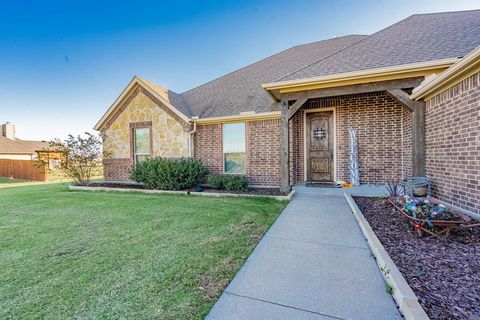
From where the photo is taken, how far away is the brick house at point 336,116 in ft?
14.7

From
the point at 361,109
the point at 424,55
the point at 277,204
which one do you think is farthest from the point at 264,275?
the point at 361,109

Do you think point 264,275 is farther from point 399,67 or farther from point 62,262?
point 399,67

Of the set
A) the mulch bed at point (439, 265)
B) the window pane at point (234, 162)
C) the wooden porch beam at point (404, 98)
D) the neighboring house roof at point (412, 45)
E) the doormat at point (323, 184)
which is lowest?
the mulch bed at point (439, 265)

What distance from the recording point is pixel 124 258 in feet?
10.2

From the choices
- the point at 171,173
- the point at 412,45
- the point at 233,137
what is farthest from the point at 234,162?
the point at 412,45

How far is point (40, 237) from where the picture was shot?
13.2 feet

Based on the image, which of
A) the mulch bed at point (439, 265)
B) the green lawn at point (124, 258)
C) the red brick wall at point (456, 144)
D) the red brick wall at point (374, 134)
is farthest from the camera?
the red brick wall at point (374, 134)

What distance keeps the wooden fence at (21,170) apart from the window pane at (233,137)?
54.8ft

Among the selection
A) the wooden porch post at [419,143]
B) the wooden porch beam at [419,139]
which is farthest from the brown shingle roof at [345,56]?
the wooden porch post at [419,143]

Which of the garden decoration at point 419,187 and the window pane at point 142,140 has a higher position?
the window pane at point 142,140

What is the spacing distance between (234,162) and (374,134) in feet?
16.8

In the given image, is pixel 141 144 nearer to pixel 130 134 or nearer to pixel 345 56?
pixel 130 134

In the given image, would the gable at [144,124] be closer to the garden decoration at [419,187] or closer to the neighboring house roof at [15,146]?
the garden decoration at [419,187]

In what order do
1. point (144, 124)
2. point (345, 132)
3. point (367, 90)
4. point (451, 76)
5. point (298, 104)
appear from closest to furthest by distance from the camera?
point (451, 76), point (367, 90), point (298, 104), point (345, 132), point (144, 124)
